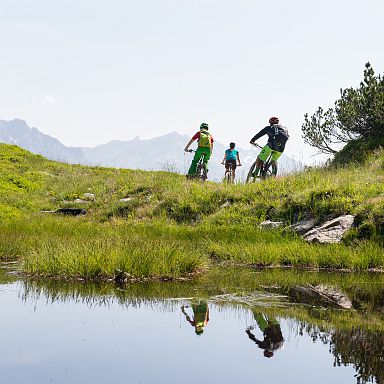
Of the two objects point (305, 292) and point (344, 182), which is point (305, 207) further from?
point (305, 292)

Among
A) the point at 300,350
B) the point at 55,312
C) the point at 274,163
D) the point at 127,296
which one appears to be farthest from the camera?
the point at 274,163

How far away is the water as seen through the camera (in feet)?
18.7

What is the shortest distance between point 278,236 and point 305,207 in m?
1.98

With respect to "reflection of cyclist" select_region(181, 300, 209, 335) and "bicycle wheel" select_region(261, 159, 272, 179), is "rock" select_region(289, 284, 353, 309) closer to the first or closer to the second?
A: "reflection of cyclist" select_region(181, 300, 209, 335)

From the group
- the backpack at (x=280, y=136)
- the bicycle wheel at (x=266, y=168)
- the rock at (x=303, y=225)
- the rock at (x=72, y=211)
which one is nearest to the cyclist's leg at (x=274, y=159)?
the bicycle wheel at (x=266, y=168)

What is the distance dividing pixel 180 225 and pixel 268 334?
1212 centimetres

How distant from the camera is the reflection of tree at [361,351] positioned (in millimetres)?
5703

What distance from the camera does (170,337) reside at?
7.14 meters

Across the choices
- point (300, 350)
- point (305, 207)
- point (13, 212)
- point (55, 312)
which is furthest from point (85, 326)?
point (13, 212)

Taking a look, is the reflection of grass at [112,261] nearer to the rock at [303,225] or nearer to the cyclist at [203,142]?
the rock at [303,225]

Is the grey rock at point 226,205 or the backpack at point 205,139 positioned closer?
the grey rock at point 226,205

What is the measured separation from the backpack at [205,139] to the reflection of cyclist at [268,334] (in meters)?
15.8

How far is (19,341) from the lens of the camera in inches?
265

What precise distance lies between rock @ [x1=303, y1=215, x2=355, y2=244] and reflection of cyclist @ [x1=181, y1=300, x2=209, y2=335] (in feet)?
23.1
